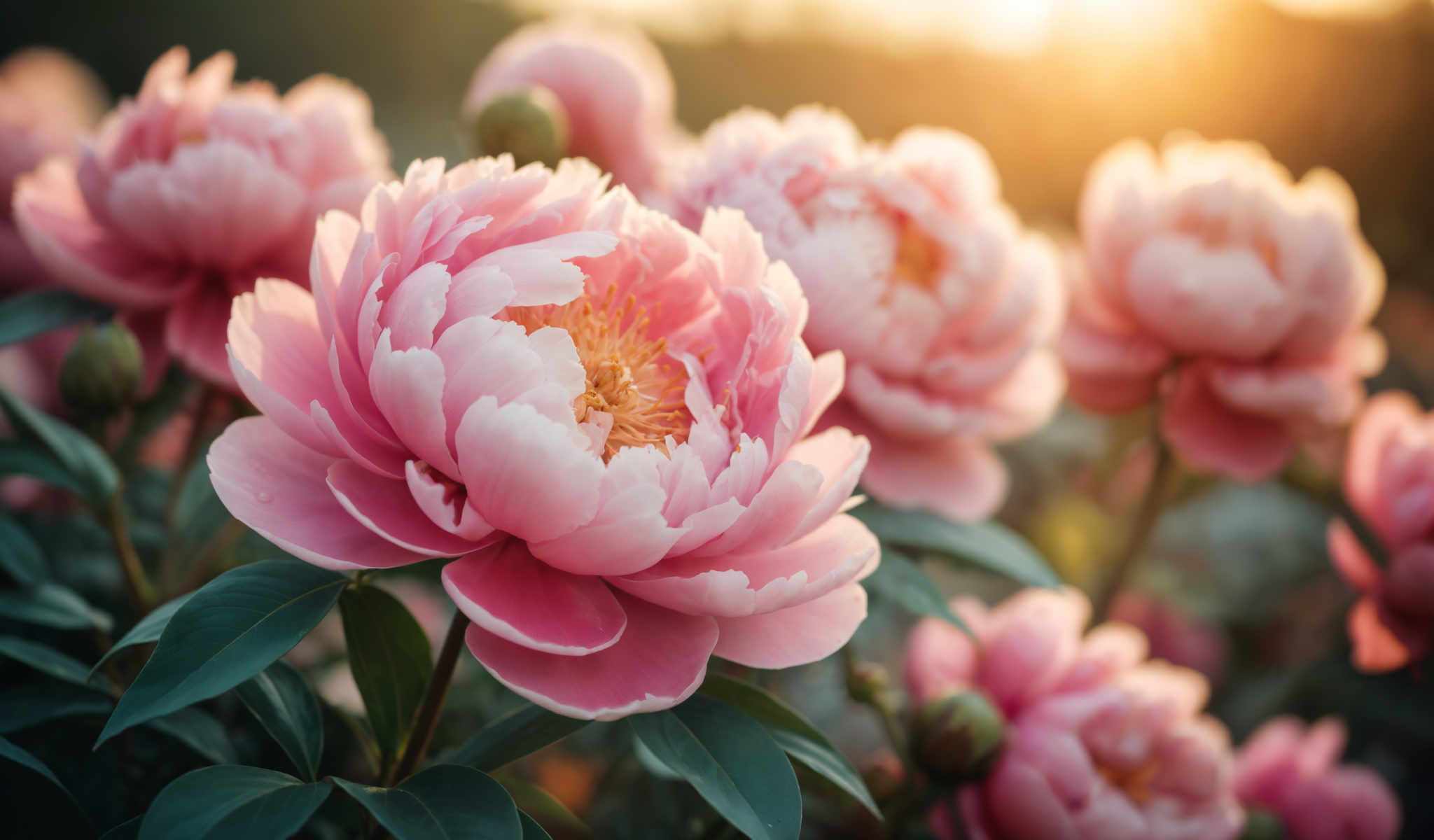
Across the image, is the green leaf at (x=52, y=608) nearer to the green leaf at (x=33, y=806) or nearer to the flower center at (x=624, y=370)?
the green leaf at (x=33, y=806)

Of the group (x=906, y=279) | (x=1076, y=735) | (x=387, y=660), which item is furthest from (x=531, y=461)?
(x=1076, y=735)

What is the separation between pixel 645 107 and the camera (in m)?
0.95

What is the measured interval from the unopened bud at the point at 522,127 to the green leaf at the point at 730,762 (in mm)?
471

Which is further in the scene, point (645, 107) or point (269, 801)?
point (645, 107)

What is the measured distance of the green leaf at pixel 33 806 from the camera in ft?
1.74

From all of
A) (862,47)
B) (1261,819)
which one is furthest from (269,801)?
(862,47)

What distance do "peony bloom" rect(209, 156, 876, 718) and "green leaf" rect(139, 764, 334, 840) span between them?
10 centimetres

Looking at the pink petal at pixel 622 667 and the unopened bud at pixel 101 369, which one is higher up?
the pink petal at pixel 622 667

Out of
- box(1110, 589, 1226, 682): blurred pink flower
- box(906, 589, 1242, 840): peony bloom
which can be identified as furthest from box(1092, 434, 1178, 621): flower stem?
box(1110, 589, 1226, 682): blurred pink flower

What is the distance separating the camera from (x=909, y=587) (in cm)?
66

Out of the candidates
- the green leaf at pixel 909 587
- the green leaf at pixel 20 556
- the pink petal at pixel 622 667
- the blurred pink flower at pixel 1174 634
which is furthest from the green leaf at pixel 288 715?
the blurred pink flower at pixel 1174 634

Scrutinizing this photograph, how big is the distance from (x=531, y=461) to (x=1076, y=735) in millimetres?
566

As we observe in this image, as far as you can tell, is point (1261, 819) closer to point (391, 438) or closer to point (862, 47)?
point (391, 438)

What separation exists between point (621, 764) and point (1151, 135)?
234 cm
